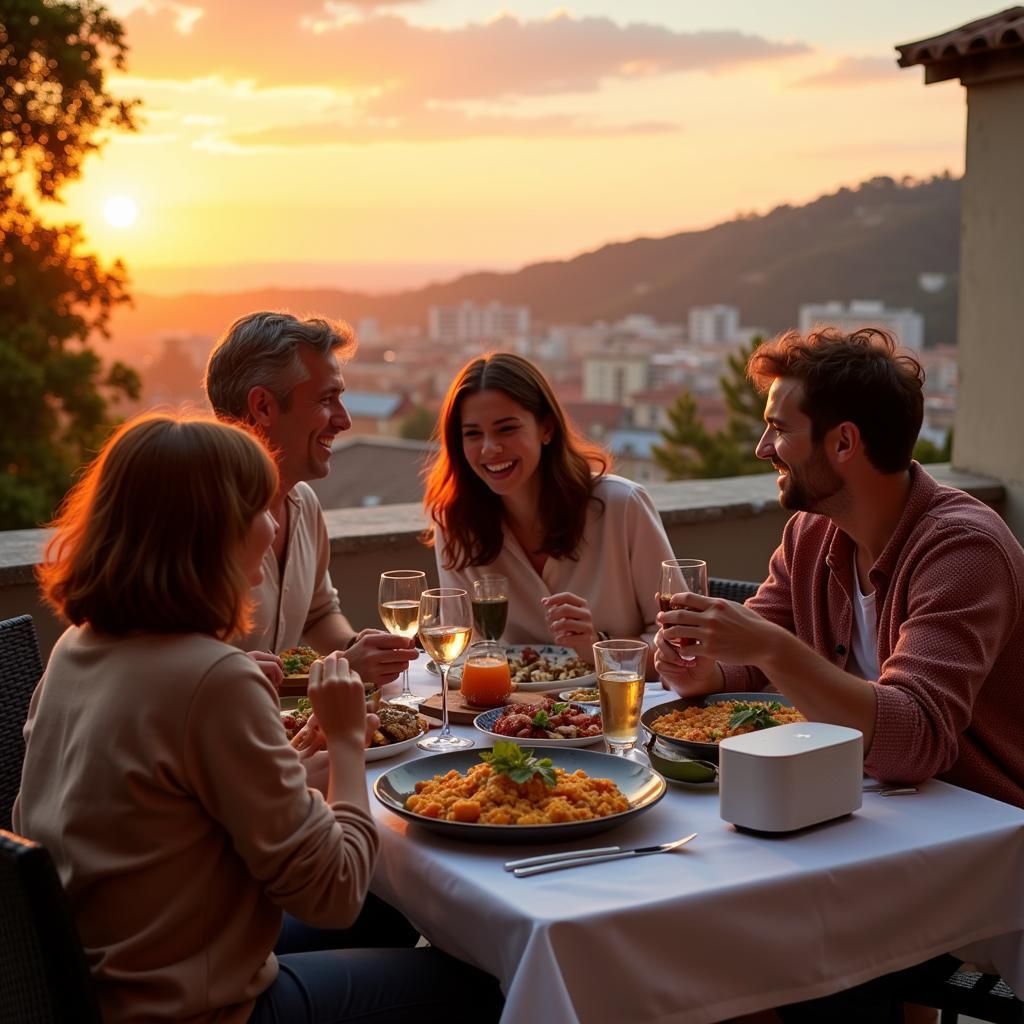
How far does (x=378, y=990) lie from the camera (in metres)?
1.64

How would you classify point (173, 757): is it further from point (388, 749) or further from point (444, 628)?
point (444, 628)

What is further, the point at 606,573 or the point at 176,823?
the point at 606,573

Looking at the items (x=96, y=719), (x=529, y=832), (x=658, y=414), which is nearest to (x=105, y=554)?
(x=96, y=719)

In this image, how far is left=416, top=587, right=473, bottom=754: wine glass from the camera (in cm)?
205

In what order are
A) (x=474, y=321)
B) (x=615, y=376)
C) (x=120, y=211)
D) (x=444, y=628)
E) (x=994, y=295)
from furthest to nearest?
(x=615, y=376)
(x=474, y=321)
(x=120, y=211)
(x=994, y=295)
(x=444, y=628)

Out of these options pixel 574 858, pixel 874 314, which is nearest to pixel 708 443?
pixel 874 314

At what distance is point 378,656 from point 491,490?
86 centimetres

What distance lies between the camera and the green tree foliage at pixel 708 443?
85.5 ft

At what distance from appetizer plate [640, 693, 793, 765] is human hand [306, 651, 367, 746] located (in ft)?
1.72

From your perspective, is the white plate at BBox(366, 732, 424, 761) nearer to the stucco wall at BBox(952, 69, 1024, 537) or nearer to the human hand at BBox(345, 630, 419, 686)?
the human hand at BBox(345, 630, 419, 686)

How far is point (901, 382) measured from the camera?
2107 mm

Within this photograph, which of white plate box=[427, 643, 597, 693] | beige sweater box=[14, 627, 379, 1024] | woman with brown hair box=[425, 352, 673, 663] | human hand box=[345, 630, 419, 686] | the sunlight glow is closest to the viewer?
beige sweater box=[14, 627, 379, 1024]

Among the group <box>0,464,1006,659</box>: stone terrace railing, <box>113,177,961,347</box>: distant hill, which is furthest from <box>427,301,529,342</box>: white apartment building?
<box>0,464,1006,659</box>: stone terrace railing

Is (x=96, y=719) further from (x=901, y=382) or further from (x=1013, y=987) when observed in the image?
(x=901, y=382)
